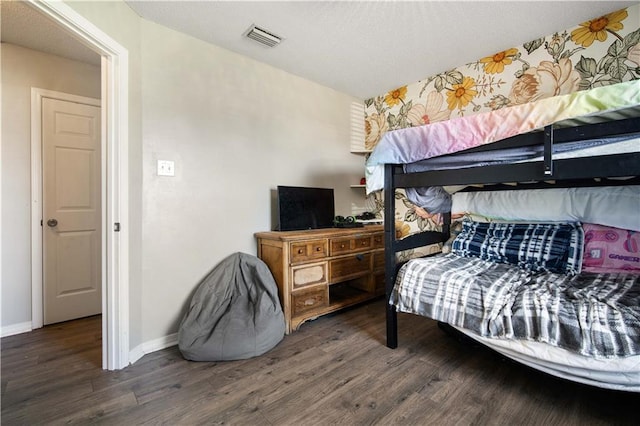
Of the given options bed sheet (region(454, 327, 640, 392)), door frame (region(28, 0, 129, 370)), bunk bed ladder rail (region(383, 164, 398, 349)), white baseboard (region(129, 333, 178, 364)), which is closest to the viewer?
bed sheet (region(454, 327, 640, 392))

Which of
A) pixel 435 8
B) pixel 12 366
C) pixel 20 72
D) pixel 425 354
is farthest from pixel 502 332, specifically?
pixel 20 72

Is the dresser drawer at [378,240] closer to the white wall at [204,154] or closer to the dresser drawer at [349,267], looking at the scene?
the dresser drawer at [349,267]

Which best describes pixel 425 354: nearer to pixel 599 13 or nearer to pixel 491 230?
pixel 491 230

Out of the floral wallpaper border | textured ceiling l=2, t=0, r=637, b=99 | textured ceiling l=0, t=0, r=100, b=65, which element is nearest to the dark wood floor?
the floral wallpaper border

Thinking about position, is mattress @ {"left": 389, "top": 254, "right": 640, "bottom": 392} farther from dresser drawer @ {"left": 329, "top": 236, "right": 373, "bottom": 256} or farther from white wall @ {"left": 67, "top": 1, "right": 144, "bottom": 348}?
white wall @ {"left": 67, "top": 1, "right": 144, "bottom": 348}

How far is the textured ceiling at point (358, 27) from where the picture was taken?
71.8 inches

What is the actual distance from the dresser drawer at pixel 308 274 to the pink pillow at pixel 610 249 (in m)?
1.82

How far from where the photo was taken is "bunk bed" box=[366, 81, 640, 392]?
3.80 feet

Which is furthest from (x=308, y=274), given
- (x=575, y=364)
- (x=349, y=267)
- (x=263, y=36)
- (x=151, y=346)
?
(x=263, y=36)

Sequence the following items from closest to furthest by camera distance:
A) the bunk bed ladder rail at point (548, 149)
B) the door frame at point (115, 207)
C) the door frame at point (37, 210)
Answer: the bunk bed ladder rail at point (548, 149) < the door frame at point (115, 207) < the door frame at point (37, 210)

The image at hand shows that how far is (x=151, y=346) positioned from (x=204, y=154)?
1.43 m

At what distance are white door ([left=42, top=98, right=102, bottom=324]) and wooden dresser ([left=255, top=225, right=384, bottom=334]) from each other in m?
1.63

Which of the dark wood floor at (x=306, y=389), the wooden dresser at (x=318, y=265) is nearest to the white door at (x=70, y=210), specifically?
the dark wood floor at (x=306, y=389)

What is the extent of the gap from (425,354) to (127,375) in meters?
1.85
